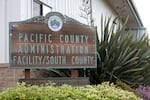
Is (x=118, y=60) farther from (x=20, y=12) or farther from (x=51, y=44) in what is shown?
(x=20, y=12)

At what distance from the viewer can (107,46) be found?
456 inches

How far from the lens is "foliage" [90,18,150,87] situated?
1124 cm

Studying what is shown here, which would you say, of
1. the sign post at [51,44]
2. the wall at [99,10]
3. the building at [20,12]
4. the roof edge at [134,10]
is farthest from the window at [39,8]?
the roof edge at [134,10]

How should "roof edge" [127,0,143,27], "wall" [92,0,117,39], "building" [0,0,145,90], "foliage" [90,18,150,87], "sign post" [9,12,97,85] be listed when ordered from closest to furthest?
"sign post" [9,12,97,85]
"building" [0,0,145,90]
"foliage" [90,18,150,87]
"wall" [92,0,117,39]
"roof edge" [127,0,143,27]

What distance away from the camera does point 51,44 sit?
30.8 ft

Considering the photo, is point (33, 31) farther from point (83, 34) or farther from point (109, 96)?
point (109, 96)

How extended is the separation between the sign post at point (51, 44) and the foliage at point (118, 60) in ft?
5.36

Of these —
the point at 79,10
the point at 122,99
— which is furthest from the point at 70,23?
the point at 79,10

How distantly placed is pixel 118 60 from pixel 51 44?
2.68 metres

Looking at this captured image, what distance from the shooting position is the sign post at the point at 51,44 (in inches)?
360

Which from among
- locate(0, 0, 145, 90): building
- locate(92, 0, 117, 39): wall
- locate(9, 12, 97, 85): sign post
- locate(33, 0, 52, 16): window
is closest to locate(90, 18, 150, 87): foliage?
locate(0, 0, 145, 90): building

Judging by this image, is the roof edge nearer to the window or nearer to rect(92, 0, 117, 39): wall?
rect(92, 0, 117, 39): wall

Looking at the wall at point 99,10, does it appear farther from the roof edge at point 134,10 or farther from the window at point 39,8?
the window at point 39,8

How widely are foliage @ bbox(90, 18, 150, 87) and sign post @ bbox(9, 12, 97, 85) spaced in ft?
5.36
